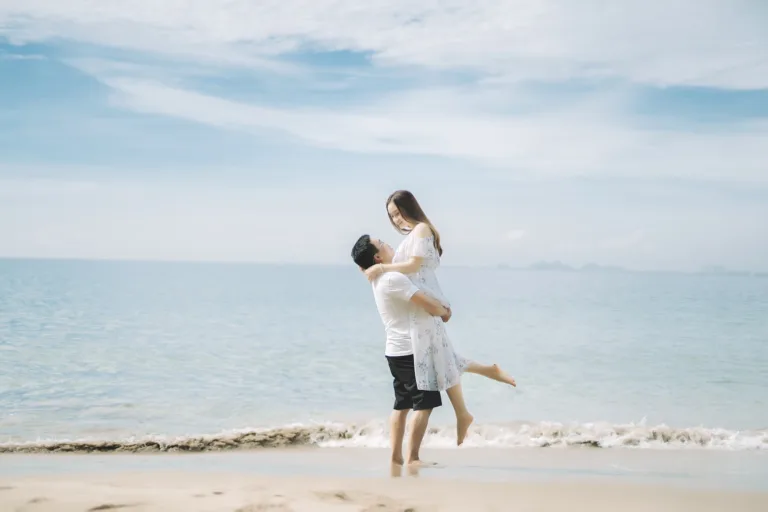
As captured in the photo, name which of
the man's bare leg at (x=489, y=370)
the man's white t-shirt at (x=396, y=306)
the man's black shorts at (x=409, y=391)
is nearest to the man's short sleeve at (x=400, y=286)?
the man's white t-shirt at (x=396, y=306)

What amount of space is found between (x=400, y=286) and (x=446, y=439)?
104 inches

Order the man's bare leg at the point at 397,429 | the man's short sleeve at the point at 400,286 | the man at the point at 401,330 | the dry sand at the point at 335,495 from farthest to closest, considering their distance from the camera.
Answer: the man's bare leg at the point at 397,429 → the man at the point at 401,330 → the man's short sleeve at the point at 400,286 → the dry sand at the point at 335,495

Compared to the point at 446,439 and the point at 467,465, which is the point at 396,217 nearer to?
the point at 467,465

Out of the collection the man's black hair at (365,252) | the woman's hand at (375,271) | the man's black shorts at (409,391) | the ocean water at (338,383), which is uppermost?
the man's black hair at (365,252)

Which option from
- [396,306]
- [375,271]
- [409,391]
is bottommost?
[409,391]

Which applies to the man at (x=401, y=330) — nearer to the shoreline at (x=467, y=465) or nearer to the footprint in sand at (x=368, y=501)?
the shoreline at (x=467, y=465)

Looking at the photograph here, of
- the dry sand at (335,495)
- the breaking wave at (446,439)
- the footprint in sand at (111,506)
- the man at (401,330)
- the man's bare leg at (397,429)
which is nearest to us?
the footprint in sand at (111,506)

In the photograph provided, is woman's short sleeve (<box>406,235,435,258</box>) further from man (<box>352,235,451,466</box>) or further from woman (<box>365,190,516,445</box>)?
man (<box>352,235,451,466</box>)

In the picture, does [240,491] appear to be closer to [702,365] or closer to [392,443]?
[392,443]

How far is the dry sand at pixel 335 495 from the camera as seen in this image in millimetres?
3980

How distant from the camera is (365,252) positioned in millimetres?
5301

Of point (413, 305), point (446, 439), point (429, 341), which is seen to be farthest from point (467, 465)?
point (446, 439)

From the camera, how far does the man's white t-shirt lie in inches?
203

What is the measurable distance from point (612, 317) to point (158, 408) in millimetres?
18365
